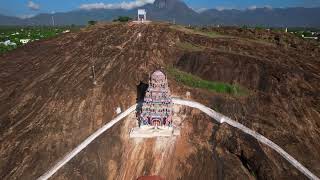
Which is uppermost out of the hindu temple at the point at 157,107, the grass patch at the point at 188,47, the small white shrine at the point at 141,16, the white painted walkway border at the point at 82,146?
the small white shrine at the point at 141,16

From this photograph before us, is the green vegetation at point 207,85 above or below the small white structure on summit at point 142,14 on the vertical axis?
below

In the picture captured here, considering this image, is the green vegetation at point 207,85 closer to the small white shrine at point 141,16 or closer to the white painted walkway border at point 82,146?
the white painted walkway border at point 82,146

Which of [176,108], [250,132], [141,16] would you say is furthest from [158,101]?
[141,16]

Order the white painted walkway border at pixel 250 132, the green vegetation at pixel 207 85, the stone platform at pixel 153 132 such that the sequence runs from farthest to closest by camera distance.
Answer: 1. the green vegetation at pixel 207 85
2. the stone platform at pixel 153 132
3. the white painted walkway border at pixel 250 132

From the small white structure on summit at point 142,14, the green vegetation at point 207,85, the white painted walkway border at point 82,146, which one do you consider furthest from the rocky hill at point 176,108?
the small white structure on summit at point 142,14

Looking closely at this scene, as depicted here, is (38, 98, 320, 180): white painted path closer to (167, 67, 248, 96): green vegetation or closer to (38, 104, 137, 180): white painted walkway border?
(38, 104, 137, 180): white painted walkway border

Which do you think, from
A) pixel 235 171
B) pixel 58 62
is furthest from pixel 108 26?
pixel 235 171

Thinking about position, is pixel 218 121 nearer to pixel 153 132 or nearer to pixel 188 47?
pixel 153 132
